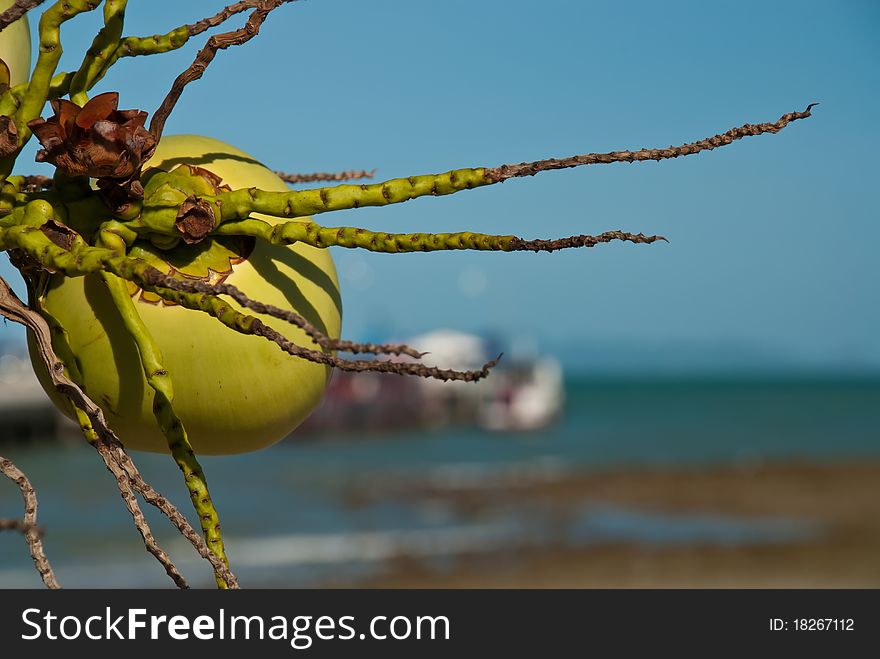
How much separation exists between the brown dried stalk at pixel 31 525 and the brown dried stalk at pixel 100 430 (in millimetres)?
72

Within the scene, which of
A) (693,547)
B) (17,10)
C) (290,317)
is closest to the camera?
(290,317)

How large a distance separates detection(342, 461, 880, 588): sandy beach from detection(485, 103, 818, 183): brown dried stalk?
15.0 m

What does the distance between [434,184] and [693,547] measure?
1834cm

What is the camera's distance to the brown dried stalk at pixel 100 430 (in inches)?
37.8

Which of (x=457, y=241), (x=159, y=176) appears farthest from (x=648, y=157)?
(x=159, y=176)

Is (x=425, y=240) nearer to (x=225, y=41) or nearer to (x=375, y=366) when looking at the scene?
(x=375, y=366)

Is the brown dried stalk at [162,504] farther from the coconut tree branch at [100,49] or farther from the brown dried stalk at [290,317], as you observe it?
the coconut tree branch at [100,49]

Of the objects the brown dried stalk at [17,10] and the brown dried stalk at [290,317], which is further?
the brown dried stalk at [17,10]

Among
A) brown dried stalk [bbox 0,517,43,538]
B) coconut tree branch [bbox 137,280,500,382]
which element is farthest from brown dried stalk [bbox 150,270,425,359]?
brown dried stalk [bbox 0,517,43,538]

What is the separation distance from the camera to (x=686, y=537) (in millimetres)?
19250

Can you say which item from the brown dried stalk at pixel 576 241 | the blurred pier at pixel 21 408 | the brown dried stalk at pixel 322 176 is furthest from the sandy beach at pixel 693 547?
the brown dried stalk at pixel 576 241

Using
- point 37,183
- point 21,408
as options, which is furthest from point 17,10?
point 21,408

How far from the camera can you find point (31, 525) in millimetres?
956

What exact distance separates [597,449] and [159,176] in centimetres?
3370
